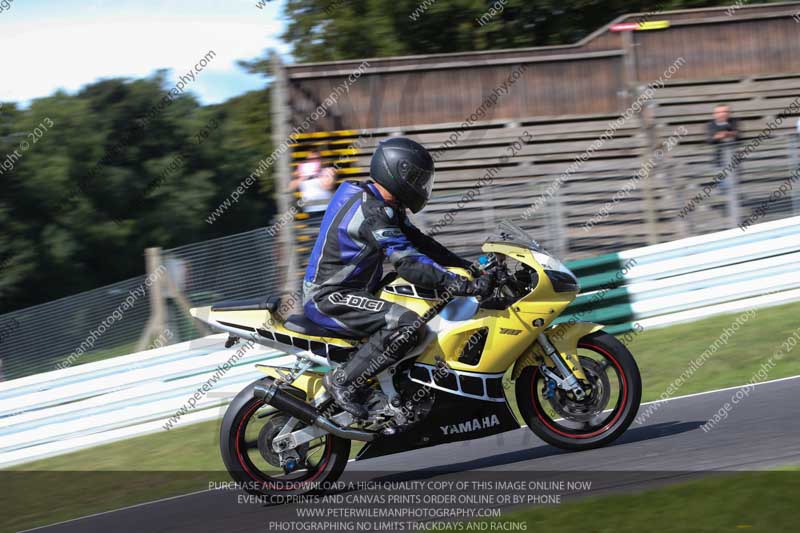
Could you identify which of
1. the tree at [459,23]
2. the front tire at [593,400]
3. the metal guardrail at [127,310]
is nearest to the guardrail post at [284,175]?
the metal guardrail at [127,310]

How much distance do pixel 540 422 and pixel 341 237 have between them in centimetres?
173

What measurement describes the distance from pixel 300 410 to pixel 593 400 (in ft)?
6.02

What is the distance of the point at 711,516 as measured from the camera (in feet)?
14.7

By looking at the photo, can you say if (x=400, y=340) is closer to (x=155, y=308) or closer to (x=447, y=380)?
(x=447, y=380)

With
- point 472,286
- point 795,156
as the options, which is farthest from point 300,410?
point 795,156

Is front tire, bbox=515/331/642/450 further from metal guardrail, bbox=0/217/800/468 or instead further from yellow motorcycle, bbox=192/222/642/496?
metal guardrail, bbox=0/217/800/468

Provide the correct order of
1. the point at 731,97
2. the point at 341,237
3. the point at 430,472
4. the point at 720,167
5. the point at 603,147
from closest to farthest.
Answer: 1. the point at 341,237
2. the point at 430,472
3. the point at 720,167
4. the point at 603,147
5. the point at 731,97

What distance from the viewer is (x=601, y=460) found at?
5.86 metres

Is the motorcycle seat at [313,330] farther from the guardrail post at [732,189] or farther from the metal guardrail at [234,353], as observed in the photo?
the guardrail post at [732,189]

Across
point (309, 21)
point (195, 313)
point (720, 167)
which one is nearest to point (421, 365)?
point (195, 313)

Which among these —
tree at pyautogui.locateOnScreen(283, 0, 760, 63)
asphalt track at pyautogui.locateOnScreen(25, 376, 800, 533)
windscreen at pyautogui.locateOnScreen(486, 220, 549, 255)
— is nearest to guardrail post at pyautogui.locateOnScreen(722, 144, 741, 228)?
asphalt track at pyautogui.locateOnScreen(25, 376, 800, 533)

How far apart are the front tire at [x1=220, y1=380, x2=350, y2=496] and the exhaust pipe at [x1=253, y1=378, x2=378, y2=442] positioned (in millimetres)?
77

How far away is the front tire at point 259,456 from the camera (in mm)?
6000

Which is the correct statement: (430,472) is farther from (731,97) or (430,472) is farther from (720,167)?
(731,97)
